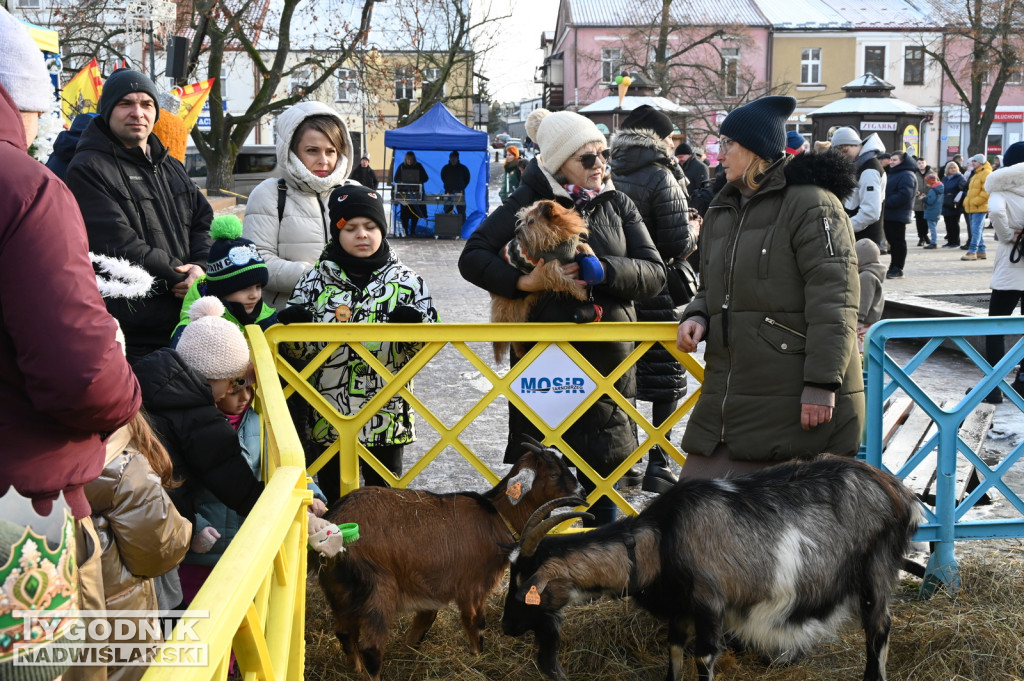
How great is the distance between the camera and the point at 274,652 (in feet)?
6.48

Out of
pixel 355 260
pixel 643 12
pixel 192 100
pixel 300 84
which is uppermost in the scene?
pixel 643 12

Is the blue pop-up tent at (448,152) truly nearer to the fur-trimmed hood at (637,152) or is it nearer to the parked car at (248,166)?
the parked car at (248,166)

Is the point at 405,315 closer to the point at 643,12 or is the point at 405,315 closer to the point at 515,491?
the point at 515,491

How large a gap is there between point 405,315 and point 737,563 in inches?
70.1

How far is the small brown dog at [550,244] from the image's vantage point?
404cm

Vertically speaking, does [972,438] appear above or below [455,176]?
below

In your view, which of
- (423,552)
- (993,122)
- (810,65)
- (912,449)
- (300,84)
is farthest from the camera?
(810,65)

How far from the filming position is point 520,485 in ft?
11.2

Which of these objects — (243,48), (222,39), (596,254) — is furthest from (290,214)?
(243,48)

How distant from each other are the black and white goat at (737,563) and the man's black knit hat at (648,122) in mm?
3319

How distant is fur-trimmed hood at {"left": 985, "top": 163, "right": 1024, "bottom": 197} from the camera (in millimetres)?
7230

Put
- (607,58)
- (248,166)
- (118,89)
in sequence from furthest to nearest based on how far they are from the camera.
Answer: (607,58) → (248,166) → (118,89)

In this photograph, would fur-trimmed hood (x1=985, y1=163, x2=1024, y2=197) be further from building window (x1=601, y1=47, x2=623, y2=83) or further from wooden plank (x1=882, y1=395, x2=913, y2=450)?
building window (x1=601, y1=47, x2=623, y2=83)

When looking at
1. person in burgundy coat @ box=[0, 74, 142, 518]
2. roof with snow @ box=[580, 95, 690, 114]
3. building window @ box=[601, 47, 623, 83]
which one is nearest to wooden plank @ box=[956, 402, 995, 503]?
person in burgundy coat @ box=[0, 74, 142, 518]
